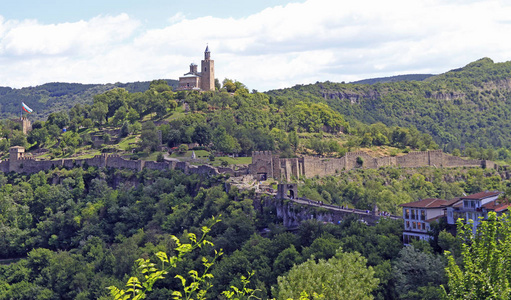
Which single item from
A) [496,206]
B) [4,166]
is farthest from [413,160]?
[496,206]

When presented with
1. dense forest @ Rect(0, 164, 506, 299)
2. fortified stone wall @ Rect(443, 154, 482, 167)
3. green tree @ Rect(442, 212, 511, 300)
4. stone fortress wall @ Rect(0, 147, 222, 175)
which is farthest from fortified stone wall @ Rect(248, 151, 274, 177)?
green tree @ Rect(442, 212, 511, 300)

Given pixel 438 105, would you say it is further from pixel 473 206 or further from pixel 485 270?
pixel 485 270

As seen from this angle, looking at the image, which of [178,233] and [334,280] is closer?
[334,280]

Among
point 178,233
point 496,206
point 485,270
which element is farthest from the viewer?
point 178,233

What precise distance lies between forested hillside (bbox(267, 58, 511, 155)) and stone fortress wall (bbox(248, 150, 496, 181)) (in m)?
46.7

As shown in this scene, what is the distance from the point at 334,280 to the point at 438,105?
136 meters

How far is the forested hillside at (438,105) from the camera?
491 feet

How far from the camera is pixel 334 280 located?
34.9m

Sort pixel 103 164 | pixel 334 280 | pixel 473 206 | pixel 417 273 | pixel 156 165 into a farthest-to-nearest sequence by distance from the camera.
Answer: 1. pixel 103 164
2. pixel 156 165
3. pixel 473 206
4. pixel 417 273
5. pixel 334 280

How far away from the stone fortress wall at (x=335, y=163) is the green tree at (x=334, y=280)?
29055 mm

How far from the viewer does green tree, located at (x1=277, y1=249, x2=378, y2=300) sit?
34.4 metres

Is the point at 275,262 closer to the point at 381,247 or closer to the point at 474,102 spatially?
the point at 381,247

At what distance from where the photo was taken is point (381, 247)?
43.8 meters

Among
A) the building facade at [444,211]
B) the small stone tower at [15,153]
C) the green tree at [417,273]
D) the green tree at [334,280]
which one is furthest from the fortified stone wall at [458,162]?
the green tree at [334,280]
